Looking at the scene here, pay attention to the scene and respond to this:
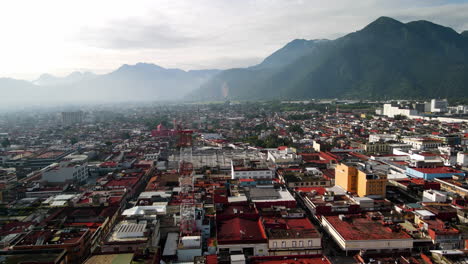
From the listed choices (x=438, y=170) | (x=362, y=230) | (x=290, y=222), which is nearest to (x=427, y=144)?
(x=438, y=170)

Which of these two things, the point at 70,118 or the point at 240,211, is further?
the point at 70,118

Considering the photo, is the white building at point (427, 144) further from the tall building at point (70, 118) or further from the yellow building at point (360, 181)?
the tall building at point (70, 118)

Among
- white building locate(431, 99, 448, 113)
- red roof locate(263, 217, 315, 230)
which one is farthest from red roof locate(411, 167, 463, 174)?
white building locate(431, 99, 448, 113)

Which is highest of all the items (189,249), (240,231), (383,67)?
(383,67)

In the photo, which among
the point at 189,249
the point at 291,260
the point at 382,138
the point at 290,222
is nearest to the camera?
the point at 291,260

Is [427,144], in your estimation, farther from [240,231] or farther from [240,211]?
[240,231]

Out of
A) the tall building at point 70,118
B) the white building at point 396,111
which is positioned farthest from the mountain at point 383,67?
the tall building at point 70,118
